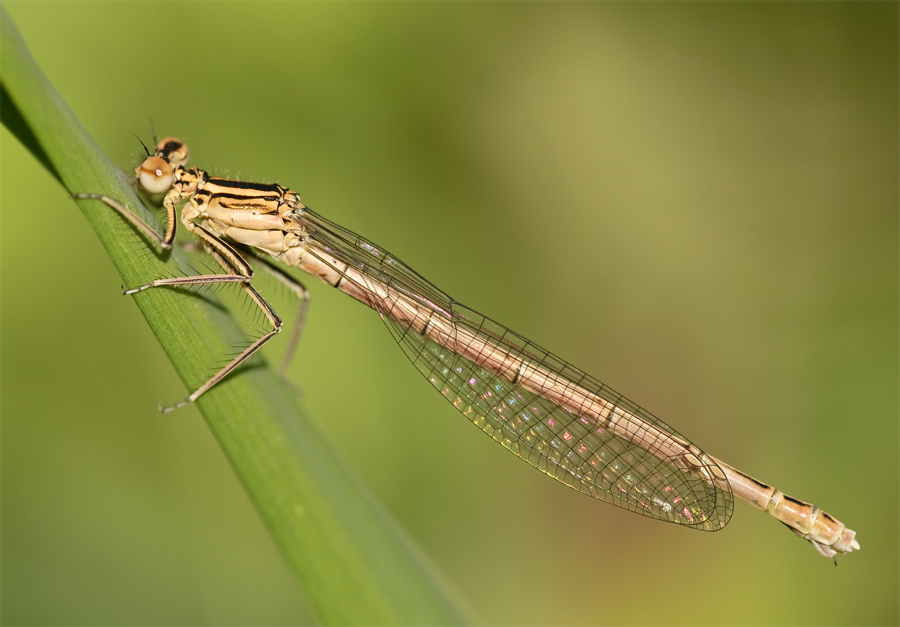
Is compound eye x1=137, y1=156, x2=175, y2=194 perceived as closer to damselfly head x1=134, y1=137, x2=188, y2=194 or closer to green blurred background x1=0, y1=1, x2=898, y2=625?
damselfly head x1=134, y1=137, x2=188, y2=194

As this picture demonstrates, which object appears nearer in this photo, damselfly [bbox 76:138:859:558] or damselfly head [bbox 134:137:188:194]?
damselfly head [bbox 134:137:188:194]

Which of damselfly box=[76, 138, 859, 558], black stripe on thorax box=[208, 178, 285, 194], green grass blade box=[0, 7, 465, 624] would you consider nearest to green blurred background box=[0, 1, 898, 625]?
black stripe on thorax box=[208, 178, 285, 194]

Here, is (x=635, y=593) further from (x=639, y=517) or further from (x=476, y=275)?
(x=476, y=275)

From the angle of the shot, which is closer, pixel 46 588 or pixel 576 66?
pixel 46 588

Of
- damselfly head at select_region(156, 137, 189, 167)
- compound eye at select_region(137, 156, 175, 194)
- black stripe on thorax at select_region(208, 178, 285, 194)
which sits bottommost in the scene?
compound eye at select_region(137, 156, 175, 194)

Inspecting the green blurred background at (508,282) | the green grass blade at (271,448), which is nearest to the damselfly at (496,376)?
the green blurred background at (508,282)

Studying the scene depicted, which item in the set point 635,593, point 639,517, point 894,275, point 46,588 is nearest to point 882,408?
point 894,275

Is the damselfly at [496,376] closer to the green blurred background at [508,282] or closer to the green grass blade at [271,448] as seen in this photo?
the green blurred background at [508,282]
